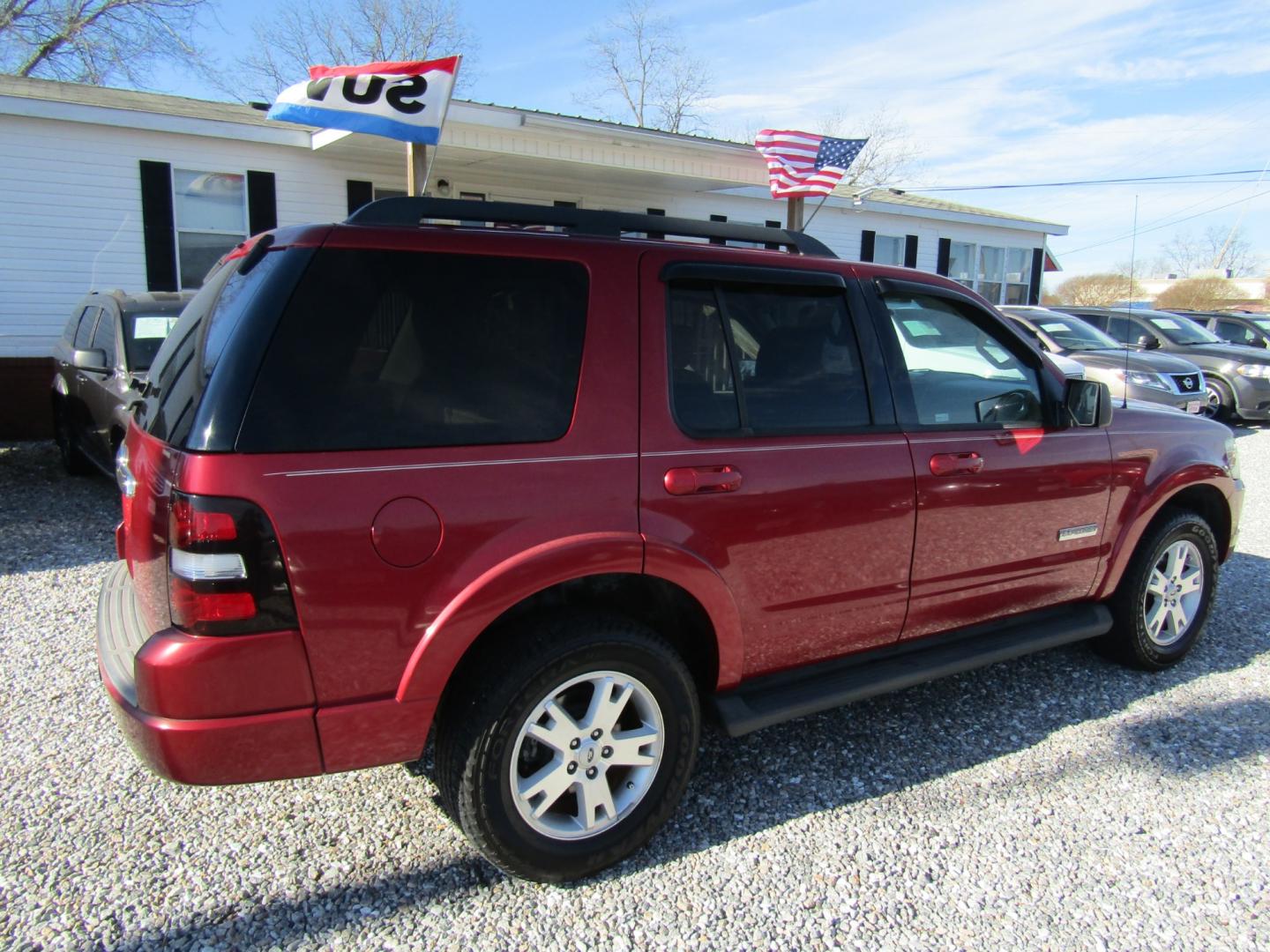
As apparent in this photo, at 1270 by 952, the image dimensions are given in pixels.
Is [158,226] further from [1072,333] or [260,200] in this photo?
[1072,333]

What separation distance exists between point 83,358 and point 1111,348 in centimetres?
1202

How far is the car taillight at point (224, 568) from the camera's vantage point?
206 cm

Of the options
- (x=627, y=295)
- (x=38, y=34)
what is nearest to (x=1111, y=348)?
(x=627, y=295)

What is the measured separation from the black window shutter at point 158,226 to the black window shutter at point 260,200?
0.87m

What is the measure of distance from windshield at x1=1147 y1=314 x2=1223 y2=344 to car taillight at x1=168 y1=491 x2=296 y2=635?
15.7 m

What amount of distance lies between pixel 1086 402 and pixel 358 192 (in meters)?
10.3

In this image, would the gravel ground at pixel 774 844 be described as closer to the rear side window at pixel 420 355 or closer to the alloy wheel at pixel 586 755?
the alloy wheel at pixel 586 755

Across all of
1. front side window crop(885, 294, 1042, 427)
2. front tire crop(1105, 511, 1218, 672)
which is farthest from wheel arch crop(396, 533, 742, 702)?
front tire crop(1105, 511, 1218, 672)

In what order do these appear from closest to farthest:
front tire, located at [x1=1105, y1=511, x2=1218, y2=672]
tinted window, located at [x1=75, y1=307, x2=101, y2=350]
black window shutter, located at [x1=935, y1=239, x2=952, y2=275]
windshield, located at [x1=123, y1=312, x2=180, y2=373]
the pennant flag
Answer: front tire, located at [x1=1105, y1=511, x2=1218, y2=672], the pennant flag, windshield, located at [x1=123, y1=312, x2=180, y2=373], tinted window, located at [x1=75, y1=307, x2=101, y2=350], black window shutter, located at [x1=935, y1=239, x2=952, y2=275]

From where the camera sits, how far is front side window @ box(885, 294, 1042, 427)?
3.32 meters

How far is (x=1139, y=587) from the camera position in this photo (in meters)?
3.99

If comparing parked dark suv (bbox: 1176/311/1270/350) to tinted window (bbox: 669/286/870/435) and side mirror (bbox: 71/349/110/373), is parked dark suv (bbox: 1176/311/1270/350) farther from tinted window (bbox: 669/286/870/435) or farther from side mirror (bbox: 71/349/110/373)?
side mirror (bbox: 71/349/110/373)

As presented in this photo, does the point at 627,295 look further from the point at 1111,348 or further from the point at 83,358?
the point at 1111,348

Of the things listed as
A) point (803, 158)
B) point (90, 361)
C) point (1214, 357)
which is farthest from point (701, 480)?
point (1214, 357)
